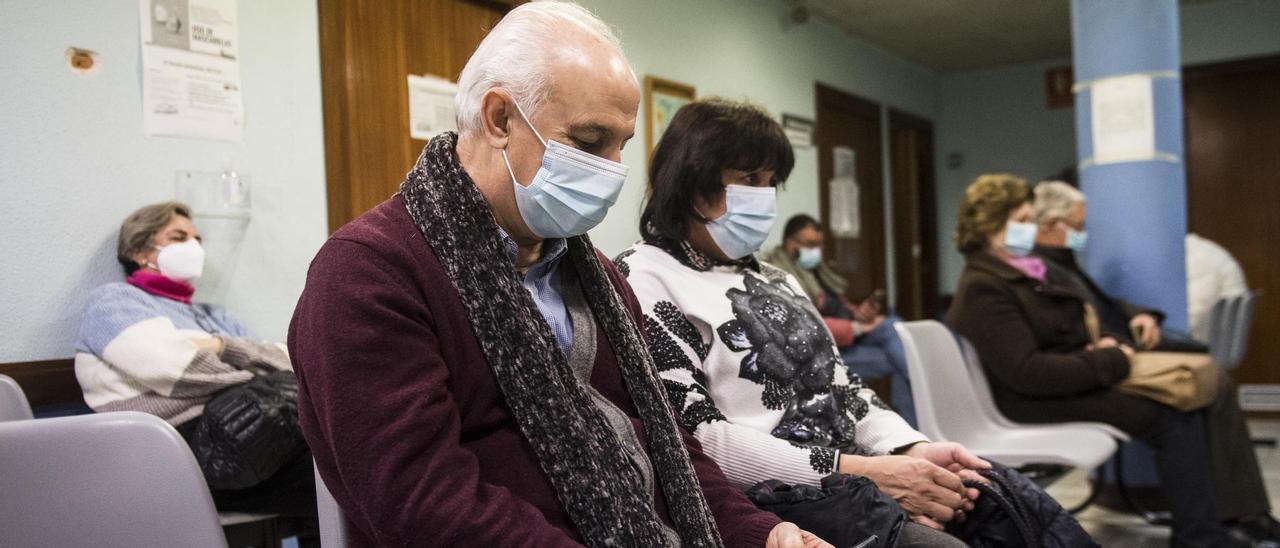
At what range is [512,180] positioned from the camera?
1.18 metres

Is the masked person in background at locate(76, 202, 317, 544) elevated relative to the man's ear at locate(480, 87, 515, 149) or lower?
lower

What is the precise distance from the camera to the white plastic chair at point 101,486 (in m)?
1.09

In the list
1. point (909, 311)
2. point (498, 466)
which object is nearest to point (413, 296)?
point (498, 466)

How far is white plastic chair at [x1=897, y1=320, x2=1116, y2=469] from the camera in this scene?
8.54 ft

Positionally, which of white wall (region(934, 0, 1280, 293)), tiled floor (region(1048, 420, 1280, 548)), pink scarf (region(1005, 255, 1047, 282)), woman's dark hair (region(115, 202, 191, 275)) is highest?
white wall (region(934, 0, 1280, 293))

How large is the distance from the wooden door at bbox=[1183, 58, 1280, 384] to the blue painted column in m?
3.57

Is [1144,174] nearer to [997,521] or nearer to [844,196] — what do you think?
[997,521]

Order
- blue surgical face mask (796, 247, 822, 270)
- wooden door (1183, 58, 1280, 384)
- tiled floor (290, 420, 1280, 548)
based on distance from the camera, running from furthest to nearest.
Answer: wooden door (1183, 58, 1280, 384) < blue surgical face mask (796, 247, 822, 270) < tiled floor (290, 420, 1280, 548)

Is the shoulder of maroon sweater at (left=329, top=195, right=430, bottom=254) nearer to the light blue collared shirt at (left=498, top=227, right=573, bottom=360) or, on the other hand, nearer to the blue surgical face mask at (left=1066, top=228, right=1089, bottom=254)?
the light blue collared shirt at (left=498, top=227, right=573, bottom=360)

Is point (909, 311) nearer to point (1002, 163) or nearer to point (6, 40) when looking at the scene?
point (1002, 163)

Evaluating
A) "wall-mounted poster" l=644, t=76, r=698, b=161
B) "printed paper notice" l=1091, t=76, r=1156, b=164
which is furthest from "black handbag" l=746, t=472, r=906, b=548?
"wall-mounted poster" l=644, t=76, r=698, b=161

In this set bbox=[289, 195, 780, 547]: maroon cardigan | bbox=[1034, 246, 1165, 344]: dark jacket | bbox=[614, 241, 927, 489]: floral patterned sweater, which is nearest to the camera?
bbox=[289, 195, 780, 547]: maroon cardigan

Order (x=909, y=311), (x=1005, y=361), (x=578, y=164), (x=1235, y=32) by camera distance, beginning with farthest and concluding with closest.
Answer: (x=909, y=311), (x=1235, y=32), (x=1005, y=361), (x=578, y=164)

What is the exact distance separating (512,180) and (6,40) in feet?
6.09
